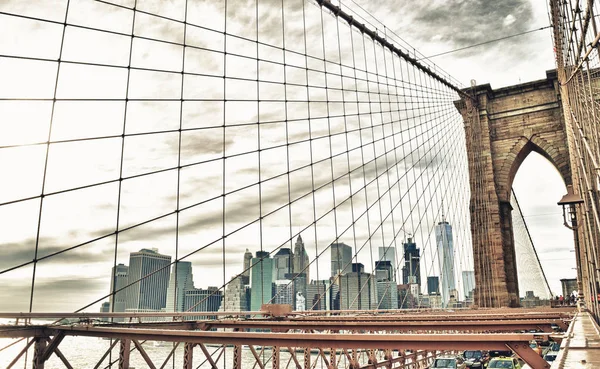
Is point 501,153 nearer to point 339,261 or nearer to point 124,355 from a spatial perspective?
point 339,261

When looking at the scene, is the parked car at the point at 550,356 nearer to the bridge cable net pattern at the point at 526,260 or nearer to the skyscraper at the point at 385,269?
the skyscraper at the point at 385,269

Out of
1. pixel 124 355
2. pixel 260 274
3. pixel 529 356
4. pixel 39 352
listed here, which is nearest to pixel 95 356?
pixel 260 274

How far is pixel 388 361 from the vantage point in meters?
9.88

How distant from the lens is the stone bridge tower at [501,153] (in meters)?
20.8

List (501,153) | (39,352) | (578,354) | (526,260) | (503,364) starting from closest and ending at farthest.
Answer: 1. (578,354)
2. (39,352)
3. (503,364)
4. (501,153)
5. (526,260)

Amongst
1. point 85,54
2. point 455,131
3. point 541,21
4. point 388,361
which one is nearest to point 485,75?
point 541,21

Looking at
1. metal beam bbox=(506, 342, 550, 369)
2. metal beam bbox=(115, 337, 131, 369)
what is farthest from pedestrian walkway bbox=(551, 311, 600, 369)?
metal beam bbox=(115, 337, 131, 369)

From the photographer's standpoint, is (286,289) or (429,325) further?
(286,289)

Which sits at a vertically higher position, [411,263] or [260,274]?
[411,263]

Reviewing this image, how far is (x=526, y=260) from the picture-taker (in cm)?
3412

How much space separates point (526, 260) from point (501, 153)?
15.2 meters

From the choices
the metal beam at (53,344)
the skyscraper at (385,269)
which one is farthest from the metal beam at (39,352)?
the skyscraper at (385,269)

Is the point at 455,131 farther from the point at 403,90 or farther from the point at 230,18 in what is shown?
the point at 230,18

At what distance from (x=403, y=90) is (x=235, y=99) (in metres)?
12.6
